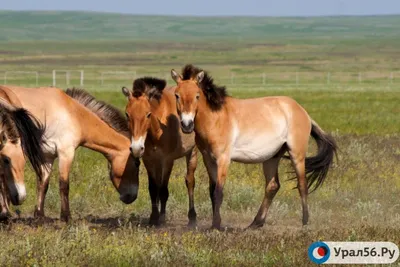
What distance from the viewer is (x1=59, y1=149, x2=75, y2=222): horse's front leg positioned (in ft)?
38.1

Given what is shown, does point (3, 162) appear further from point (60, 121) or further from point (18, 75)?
point (18, 75)

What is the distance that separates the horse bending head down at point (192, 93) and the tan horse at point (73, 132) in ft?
4.51

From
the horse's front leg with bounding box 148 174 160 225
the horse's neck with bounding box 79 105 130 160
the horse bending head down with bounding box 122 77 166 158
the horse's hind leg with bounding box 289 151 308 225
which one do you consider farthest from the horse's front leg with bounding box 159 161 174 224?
the horse's hind leg with bounding box 289 151 308 225

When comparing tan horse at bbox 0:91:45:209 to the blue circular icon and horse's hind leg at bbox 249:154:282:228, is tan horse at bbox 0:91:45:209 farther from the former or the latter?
the blue circular icon

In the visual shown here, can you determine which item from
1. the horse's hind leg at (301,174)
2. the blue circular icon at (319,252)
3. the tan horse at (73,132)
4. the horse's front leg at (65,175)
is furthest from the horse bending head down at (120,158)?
the blue circular icon at (319,252)

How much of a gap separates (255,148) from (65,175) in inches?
92.3

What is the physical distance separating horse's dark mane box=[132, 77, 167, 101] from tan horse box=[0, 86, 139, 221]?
0.78 m

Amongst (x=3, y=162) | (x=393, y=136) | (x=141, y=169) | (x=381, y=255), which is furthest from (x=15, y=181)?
(x=393, y=136)

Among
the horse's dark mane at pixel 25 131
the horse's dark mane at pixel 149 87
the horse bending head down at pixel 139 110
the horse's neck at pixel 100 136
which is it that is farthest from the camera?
the horse's neck at pixel 100 136

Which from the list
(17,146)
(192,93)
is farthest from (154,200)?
(17,146)

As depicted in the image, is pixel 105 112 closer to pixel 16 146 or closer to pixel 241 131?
pixel 16 146

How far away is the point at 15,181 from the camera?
427 inches

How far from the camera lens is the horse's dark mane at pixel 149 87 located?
Result: 447 inches

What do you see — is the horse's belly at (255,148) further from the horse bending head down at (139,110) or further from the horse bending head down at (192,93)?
the horse bending head down at (139,110)
